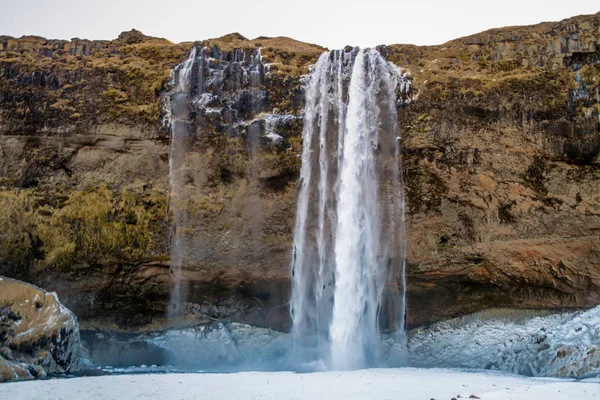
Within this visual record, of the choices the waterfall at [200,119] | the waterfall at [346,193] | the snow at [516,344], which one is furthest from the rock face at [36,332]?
the snow at [516,344]

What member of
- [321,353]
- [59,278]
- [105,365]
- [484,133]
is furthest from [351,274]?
[59,278]

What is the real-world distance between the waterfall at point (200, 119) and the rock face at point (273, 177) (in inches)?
3.5

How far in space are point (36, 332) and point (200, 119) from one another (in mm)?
7250

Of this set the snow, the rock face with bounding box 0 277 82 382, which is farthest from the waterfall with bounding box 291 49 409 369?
the rock face with bounding box 0 277 82 382

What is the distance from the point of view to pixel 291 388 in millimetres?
10172

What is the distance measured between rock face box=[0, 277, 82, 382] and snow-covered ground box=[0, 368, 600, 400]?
8.69 ft

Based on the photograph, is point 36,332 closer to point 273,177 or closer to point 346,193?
point 273,177

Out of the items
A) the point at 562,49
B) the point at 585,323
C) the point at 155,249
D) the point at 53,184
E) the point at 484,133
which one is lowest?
the point at 585,323

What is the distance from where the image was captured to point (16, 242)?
17484 millimetres

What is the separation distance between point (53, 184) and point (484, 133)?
1207cm

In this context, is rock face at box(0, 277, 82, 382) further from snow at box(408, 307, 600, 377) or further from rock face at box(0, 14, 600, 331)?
snow at box(408, 307, 600, 377)

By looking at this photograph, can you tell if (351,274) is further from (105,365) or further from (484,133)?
(105,365)

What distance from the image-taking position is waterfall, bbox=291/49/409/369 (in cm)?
1775

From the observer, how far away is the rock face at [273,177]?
57.2 ft
